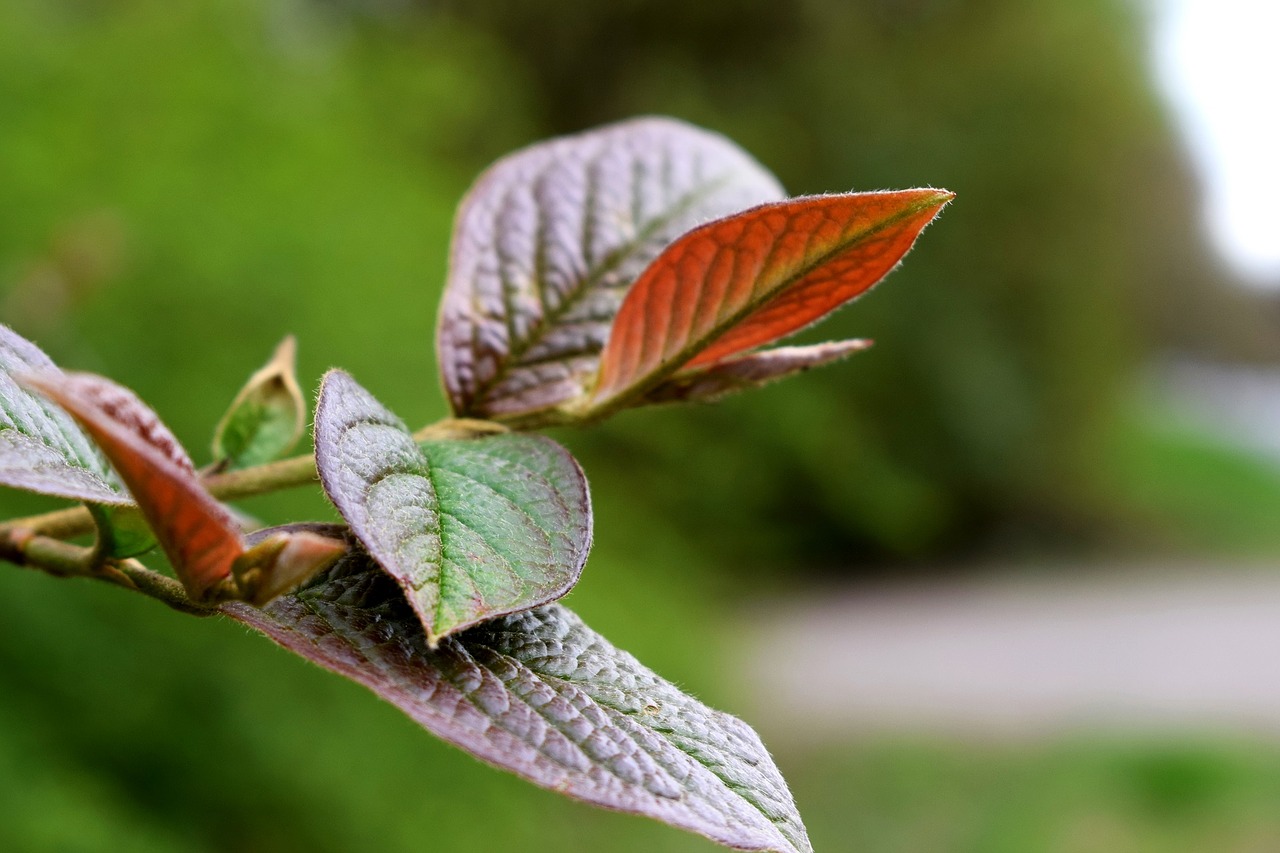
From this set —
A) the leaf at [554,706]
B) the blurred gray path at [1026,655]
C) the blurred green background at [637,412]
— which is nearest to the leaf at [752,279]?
the leaf at [554,706]

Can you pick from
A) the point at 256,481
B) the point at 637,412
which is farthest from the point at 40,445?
the point at 637,412

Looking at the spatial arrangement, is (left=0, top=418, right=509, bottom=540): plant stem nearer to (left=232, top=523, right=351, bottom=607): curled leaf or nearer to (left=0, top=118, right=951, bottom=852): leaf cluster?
(left=0, top=118, right=951, bottom=852): leaf cluster

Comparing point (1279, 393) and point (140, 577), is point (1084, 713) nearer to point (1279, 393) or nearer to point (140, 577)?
point (140, 577)

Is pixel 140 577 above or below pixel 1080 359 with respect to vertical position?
below

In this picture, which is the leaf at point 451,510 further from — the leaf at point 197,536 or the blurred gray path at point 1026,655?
the blurred gray path at point 1026,655

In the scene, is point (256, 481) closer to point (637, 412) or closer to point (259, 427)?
point (259, 427)

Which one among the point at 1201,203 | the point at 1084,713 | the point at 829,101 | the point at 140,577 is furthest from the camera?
the point at 1201,203

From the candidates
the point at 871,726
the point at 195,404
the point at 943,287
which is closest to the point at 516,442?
the point at 195,404
